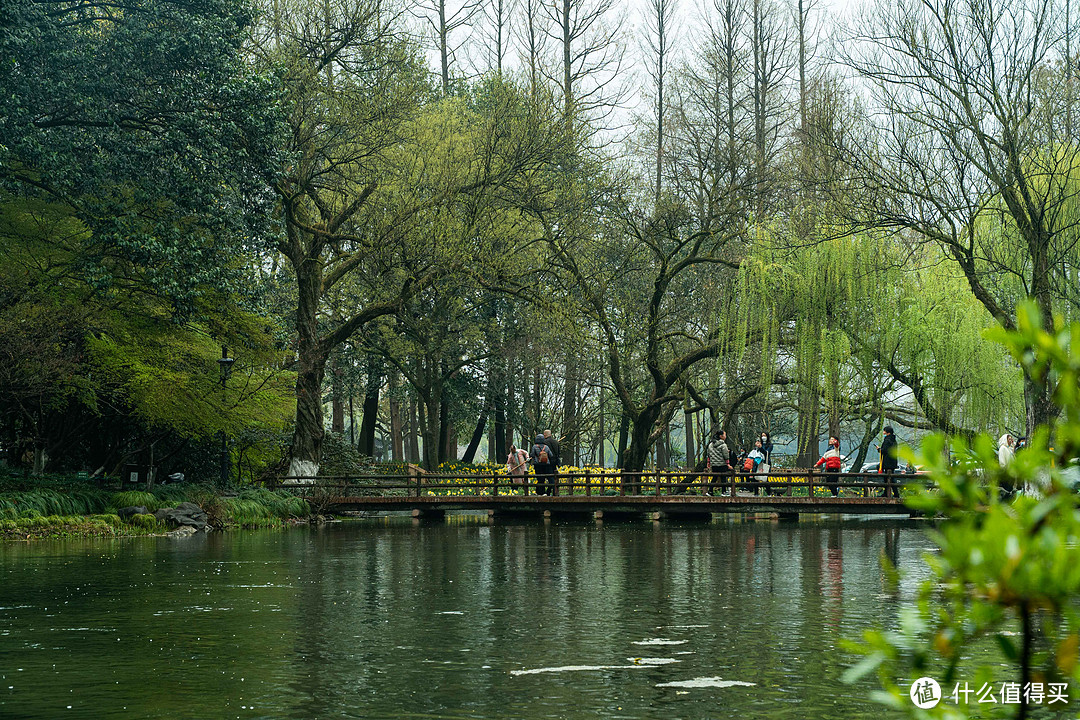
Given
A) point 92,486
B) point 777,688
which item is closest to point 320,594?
point 777,688

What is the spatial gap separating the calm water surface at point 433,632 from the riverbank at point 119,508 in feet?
10.1

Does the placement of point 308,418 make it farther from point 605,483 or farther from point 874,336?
point 874,336

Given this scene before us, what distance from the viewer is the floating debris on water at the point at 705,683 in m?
8.33

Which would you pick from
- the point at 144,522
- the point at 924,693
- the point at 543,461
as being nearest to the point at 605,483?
the point at 543,461

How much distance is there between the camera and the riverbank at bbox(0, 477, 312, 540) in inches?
943

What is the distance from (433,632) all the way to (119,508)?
17.6 metres

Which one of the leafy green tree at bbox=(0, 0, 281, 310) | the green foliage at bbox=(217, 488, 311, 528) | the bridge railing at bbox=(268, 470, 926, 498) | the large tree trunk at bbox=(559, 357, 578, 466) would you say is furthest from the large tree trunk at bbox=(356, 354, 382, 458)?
the leafy green tree at bbox=(0, 0, 281, 310)

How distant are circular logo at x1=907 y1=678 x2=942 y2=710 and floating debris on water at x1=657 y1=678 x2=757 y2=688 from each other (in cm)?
242

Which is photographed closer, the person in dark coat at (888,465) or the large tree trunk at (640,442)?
the person in dark coat at (888,465)

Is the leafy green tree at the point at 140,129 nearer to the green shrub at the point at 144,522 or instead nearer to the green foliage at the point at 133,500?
the green foliage at the point at 133,500

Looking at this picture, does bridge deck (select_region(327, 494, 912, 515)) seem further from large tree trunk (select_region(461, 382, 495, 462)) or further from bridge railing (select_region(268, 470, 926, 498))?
large tree trunk (select_region(461, 382, 495, 462))

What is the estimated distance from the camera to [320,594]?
14.3 meters

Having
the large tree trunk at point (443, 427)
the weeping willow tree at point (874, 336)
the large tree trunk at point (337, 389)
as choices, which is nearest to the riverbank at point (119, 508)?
the weeping willow tree at point (874, 336)

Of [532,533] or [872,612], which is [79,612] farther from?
[532,533]
